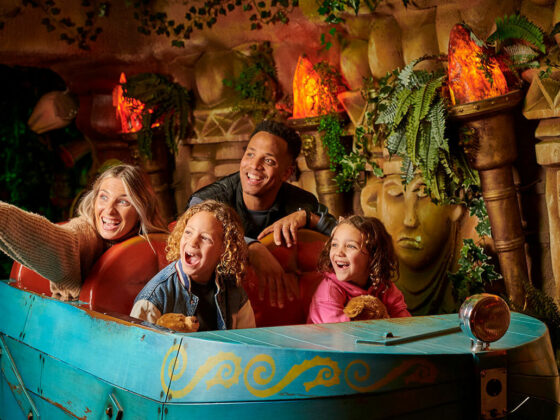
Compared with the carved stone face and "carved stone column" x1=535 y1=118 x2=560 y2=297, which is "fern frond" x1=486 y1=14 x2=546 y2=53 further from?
the carved stone face

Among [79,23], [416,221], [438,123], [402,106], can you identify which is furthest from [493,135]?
[79,23]

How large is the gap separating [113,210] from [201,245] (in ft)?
1.92

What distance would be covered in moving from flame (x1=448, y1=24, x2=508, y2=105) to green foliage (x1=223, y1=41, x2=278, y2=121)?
8.23 ft

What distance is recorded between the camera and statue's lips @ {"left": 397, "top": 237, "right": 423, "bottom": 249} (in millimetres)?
6055

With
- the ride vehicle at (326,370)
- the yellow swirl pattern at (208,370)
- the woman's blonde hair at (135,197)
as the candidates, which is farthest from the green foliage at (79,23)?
the yellow swirl pattern at (208,370)

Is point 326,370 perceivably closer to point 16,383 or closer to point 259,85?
point 16,383

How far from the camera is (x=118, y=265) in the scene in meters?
2.89

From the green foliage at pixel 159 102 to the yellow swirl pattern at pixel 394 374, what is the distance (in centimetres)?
618

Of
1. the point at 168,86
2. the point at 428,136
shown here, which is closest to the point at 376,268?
the point at 428,136

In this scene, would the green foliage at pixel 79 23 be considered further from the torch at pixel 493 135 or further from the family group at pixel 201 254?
the family group at pixel 201 254

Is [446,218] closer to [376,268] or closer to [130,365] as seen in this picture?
[376,268]

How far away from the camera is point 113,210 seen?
9.92 ft

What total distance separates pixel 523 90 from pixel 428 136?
79 centimetres

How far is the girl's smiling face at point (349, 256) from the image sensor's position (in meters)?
2.91
